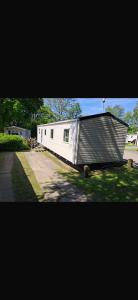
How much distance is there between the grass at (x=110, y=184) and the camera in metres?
8.45

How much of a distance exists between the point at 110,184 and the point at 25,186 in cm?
385

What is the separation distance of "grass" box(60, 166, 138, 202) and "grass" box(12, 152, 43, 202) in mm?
1839

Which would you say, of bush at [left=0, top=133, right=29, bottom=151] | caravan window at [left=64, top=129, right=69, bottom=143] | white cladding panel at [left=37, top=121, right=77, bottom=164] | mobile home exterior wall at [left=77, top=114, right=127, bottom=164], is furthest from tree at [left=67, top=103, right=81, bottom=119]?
mobile home exterior wall at [left=77, top=114, right=127, bottom=164]

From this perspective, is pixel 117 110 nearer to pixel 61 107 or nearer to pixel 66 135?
pixel 61 107

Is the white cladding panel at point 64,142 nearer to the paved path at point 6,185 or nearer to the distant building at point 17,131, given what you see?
the paved path at point 6,185

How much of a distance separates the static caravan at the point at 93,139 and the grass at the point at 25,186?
2899 mm

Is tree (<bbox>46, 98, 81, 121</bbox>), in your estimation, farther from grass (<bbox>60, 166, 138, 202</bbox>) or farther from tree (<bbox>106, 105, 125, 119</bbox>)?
grass (<bbox>60, 166, 138, 202</bbox>)

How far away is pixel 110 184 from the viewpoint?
10297 millimetres

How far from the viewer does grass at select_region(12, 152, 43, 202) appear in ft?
26.1

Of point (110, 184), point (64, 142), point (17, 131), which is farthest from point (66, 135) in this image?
point (17, 131)
